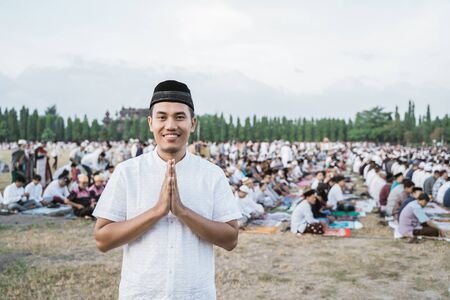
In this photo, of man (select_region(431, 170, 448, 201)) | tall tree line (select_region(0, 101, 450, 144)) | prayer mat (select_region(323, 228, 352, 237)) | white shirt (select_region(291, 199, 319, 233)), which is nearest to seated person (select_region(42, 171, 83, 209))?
white shirt (select_region(291, 199, 319, 233))

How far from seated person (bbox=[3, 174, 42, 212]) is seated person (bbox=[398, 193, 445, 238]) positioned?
7.66 metres

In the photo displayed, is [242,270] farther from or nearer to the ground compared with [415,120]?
nearer to the ground

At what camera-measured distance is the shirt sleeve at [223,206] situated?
1.63 meters

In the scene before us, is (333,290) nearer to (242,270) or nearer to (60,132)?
(242,270)

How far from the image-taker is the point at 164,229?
1.56 meters

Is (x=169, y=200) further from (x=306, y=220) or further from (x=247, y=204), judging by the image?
(x=247, y=204)

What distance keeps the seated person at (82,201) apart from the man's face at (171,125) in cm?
781

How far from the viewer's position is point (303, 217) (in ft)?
25.9

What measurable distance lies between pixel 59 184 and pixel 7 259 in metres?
4.59

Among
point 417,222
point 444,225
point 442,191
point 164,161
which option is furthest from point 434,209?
point 164,161

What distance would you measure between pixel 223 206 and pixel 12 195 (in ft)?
30.8

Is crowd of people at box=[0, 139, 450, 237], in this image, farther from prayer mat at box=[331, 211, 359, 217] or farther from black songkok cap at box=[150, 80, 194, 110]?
black songkok cap at box=[150, 80, 194, 110]

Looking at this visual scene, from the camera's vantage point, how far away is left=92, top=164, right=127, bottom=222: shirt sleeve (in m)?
1.56

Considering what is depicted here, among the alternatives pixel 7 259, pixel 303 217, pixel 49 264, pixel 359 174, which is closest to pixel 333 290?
pixel 303 217
